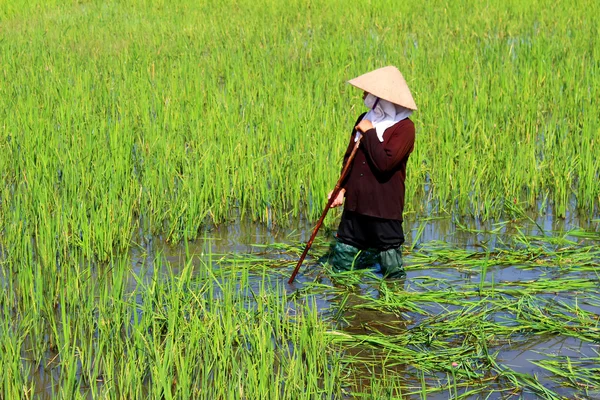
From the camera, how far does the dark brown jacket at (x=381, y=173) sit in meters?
3.84

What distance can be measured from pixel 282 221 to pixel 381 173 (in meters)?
1.14

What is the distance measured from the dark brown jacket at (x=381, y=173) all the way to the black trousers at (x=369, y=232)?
0.20 ft

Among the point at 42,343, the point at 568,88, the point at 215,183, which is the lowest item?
the point at 42,343

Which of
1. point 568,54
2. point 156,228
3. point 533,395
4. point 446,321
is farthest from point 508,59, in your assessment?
point 533,395

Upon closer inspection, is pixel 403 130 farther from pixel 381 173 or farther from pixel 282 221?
pixel 282 221

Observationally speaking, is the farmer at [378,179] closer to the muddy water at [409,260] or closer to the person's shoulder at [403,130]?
the person's shoulder at [403,130]

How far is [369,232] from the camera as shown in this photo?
4109 millimetres

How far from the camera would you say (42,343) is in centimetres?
337

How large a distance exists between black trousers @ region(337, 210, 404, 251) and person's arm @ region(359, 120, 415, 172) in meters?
0.30

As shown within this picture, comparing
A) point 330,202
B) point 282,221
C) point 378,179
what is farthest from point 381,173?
point 282,221

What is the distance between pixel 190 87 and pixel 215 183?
230 cm

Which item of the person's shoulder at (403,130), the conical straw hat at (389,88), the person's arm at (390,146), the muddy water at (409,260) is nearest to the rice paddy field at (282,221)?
the muddy water at (409,260)

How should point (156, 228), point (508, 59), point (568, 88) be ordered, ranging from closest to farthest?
point (156, 228) → point (568, 88) → point (508, 59)

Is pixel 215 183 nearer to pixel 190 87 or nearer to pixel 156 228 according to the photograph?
pixel 156 228
